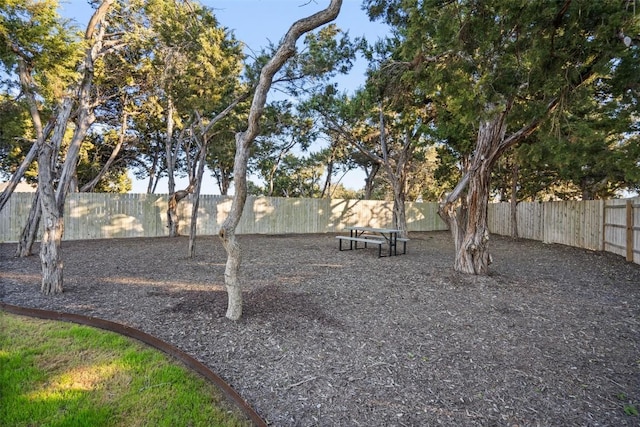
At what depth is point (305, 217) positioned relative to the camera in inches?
597

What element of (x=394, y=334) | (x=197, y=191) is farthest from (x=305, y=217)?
(x=394, y=334)

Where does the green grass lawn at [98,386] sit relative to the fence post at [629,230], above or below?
below

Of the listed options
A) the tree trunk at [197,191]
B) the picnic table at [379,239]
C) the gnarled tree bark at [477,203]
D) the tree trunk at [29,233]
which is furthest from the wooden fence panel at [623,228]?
the tree trunk at [29,233]

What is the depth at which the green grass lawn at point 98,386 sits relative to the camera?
2012mm

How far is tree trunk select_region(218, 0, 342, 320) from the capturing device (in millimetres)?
3287

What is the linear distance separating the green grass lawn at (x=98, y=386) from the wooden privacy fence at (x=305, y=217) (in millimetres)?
8759

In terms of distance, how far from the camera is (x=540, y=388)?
228 cm

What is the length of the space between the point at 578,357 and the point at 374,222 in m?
14.4

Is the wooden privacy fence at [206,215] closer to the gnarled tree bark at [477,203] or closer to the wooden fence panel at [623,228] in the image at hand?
the gnarled tree bark at [477,203]

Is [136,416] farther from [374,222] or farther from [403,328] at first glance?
[374,222]

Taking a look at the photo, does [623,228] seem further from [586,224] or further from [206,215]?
[206,215]

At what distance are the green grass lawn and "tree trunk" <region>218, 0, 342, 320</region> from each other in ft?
3.11

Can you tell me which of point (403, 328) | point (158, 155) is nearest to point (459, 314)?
point (403, 328)

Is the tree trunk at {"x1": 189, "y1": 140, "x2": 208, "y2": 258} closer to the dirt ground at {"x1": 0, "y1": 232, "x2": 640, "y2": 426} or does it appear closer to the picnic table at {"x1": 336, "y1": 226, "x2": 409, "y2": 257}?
the dirt ground at {"x1": 0, "y1": 232, "x2": 640, "y2": 426}
